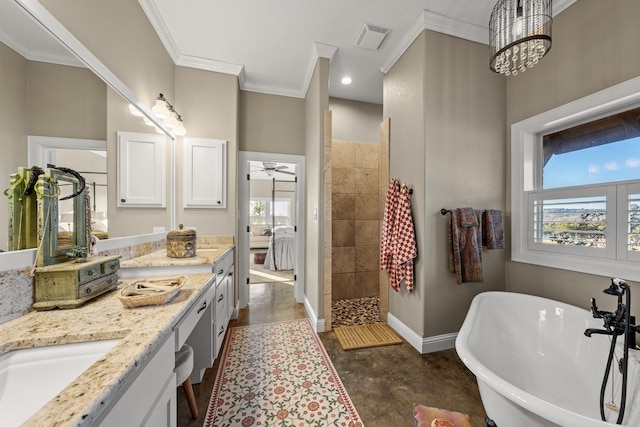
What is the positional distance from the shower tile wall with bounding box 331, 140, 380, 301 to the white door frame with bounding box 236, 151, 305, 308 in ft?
1.50

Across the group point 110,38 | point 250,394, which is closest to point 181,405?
point 250,394

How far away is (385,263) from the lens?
8.07 ft

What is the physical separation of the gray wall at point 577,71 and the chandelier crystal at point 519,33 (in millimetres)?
791

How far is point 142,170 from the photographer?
1.92m

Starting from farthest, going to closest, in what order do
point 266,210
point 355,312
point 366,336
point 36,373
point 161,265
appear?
point 266,210 < point 355,312 < point 366,336 < point 161,265 < point 36,373

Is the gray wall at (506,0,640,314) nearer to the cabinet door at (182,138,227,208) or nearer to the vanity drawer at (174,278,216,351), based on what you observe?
the vanity drawer at (174,278,216,351)

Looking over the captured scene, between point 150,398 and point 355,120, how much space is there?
3.55 metres

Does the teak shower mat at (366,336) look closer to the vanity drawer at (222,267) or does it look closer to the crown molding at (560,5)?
the vanity drawer at (222,267)

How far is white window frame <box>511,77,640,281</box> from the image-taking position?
1.53 meters

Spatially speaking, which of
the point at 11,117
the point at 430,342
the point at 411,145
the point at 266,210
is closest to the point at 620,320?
the point at 430,342

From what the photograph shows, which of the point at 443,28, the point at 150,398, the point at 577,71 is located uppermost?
the point at 443,28

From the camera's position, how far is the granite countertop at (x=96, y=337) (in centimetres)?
47

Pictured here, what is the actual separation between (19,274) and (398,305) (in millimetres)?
2592

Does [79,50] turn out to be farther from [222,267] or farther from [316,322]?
[316,322]
